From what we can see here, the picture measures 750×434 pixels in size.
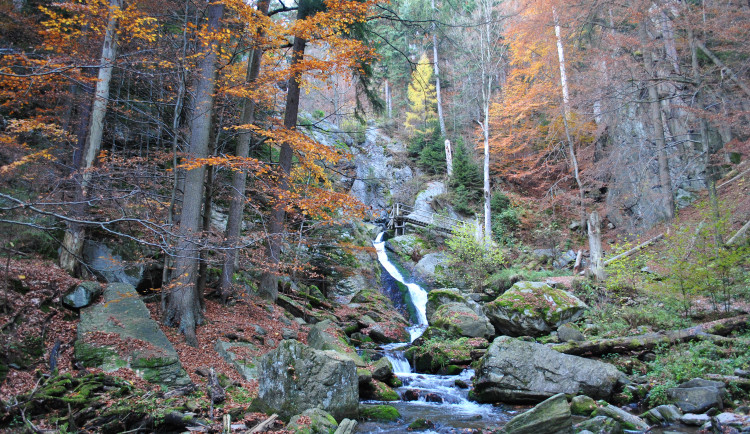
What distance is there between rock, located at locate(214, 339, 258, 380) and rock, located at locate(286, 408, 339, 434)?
1.88 metres

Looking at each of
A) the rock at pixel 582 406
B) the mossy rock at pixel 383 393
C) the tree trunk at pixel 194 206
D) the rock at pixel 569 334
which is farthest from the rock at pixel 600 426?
the tree trunk at pixel 194 206

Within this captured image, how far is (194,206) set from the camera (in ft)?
23.5

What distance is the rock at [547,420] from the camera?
5246 millimetres

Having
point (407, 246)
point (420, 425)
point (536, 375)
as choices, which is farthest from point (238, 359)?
point (407, 246)

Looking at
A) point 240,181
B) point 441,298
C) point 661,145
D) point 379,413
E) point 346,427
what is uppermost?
point 661,145

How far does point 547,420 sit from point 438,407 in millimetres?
2225

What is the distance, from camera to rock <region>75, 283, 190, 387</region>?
17.1 feet

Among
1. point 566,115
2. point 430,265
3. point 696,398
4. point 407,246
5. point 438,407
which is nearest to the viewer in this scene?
point 696,398

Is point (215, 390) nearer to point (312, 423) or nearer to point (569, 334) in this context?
point (312, 423)

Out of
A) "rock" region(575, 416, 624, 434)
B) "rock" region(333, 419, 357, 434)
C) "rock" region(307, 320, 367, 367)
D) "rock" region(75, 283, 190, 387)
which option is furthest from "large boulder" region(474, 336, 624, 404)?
"rock" region(75, 283, 190, 387)

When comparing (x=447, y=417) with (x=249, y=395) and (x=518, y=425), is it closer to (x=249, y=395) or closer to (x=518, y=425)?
(x=518, y=425)

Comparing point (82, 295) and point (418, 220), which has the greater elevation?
point (418, 220)

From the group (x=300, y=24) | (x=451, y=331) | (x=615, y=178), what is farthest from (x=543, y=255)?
(x=300, y=24)

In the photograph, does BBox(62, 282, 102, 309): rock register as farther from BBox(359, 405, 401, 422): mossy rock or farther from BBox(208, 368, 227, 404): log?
BBox(359, 405, 401, 422): mossy rock
